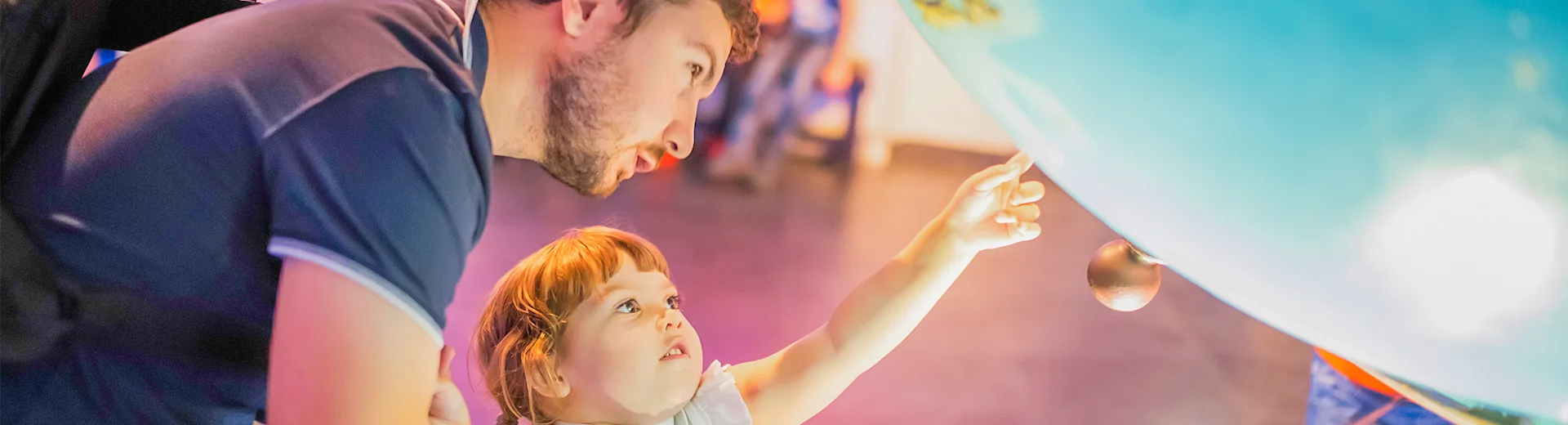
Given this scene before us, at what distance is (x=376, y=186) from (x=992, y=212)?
49 cm

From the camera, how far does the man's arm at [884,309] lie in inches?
33.3

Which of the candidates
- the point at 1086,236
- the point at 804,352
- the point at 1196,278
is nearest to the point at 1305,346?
the point at 1086,236

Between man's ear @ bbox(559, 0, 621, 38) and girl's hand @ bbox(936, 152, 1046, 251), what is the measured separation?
0.32 meters

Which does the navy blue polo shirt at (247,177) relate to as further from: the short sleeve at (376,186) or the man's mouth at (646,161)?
the man's mouth at (646,161)

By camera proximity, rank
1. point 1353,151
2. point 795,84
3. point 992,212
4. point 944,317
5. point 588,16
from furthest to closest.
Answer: point 795,84
point 944,317
point 992,212
point 588,16
point 1353,151

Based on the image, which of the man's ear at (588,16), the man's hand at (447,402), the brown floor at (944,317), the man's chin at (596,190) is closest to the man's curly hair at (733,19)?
the man's ear at (588,16)

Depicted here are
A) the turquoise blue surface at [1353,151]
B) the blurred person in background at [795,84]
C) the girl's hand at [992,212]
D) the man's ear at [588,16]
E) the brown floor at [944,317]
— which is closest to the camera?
the turquoise blue surface at [1353,151]

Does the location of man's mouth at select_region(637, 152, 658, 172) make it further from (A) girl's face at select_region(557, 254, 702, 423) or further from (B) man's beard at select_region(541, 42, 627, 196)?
(A) girl's face at select_region(557, 254, 702, 423)

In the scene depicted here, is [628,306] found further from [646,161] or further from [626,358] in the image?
[646,161]

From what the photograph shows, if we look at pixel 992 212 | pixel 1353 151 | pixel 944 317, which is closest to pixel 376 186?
pixel 1353 151

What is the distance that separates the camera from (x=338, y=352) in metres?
0.48

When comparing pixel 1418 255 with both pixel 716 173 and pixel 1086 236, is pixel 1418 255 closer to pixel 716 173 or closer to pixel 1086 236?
pixel 1086 236

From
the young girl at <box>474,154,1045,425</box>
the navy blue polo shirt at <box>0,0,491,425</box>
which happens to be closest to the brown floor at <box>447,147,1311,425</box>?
the young girl at <box>474,154,1045,425</box>

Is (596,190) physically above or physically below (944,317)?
above
